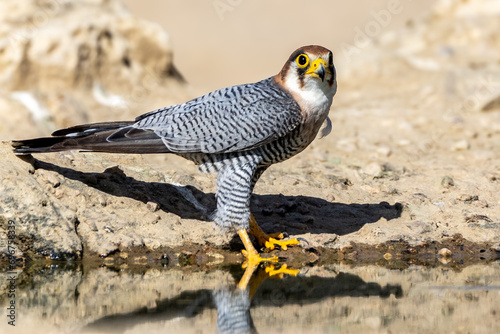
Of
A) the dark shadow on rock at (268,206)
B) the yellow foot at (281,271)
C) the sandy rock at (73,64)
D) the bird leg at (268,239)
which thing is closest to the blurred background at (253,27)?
the sandy rock at (73,64)

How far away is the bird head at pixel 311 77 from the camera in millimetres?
6332

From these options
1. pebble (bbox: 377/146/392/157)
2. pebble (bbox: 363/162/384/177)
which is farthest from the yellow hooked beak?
pebble (bbox: 377/146/392/157)

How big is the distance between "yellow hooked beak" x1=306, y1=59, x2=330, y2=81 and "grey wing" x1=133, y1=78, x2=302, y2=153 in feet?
0.97

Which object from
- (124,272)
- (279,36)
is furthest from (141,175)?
(279,36)

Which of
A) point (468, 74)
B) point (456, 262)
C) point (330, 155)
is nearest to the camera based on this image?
point (456, 262)

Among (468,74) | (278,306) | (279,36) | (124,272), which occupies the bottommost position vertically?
(278,306)

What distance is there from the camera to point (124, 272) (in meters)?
5.77

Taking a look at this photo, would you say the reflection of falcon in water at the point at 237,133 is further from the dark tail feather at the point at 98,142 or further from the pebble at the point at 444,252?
the pebble at the point at 444,252

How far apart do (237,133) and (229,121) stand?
16 centimetres

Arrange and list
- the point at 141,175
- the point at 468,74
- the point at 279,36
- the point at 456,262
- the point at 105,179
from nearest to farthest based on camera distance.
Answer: the point at 456,262
the point at 105,179
the point at 141,175
the point at 468,74
the point at 279,36

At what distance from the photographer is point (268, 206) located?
729 cm

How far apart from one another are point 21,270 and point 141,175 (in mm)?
1833

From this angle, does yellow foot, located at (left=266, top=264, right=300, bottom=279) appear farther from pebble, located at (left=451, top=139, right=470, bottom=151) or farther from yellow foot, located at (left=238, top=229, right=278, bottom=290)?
pebble, located at (left=451, top=139, right=470, bottom=151)

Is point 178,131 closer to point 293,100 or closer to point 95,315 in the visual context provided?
point 293,100
